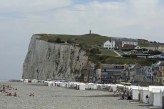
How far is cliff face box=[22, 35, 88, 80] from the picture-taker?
118 meters

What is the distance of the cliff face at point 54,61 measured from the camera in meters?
118

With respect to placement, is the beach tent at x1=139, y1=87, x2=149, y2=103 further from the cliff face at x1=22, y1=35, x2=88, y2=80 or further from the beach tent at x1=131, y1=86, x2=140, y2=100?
the cliff face at x1=22, y1=35, x2=88, y2=80

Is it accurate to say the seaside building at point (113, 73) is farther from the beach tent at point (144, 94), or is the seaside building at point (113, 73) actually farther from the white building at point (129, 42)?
the beach tent at point (144, 94)

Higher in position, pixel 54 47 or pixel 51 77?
pixel 54 47

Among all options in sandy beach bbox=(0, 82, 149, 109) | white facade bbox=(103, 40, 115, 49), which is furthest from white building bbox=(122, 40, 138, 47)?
sandy beach bbox=(0, 82, 149, 109)

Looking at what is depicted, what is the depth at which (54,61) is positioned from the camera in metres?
125

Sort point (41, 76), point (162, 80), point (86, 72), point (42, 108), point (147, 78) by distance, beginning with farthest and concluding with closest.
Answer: point (41, 76) → point (86, 72) → point (147, 78) → point (162, 80) → point (42, 108)

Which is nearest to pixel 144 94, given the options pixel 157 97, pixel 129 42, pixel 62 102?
pixel 157 97

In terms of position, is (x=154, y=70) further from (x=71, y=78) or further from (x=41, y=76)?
(x=41, y=76)

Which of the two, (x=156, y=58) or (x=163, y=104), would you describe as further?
(x=156, y=58)

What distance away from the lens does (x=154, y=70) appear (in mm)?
97688

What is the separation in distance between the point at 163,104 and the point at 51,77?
93.0 metres

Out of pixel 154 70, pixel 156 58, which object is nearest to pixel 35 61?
pixel 156 58

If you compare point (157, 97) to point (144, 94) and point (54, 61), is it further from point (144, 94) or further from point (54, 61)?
point (54, 61)
